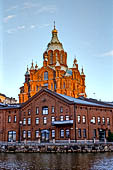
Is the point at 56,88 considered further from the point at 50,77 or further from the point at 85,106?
the point at 85,106

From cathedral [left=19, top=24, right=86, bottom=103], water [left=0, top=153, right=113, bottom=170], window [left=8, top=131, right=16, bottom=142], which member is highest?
cathedral [left=19, top=24, right=86, bottom=103]

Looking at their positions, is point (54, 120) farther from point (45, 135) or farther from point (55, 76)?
point (55, 76)

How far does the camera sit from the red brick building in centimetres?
5806

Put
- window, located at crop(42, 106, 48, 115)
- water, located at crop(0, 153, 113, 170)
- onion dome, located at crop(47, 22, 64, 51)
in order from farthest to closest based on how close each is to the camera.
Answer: onion dome, located at crop(47, 22, 64, 51) < window, located at crop(42, 106, 48, 115) < water, located at crop(0, 153, 113, 170)

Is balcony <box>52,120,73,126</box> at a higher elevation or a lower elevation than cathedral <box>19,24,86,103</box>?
lower

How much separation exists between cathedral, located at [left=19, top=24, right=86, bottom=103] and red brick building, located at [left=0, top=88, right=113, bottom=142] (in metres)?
39.9

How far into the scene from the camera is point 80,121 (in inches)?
2307

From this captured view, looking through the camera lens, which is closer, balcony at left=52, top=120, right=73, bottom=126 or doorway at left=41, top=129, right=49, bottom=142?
balcony at left=52, top=120, right=73, bottom=126

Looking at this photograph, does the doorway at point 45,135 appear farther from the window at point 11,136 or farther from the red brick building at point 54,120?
the window at point 11,136

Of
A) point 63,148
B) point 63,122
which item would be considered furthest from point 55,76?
point 63,148

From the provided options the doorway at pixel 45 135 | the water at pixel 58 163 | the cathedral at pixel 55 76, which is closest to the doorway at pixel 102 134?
the doorway at pixel 45 135

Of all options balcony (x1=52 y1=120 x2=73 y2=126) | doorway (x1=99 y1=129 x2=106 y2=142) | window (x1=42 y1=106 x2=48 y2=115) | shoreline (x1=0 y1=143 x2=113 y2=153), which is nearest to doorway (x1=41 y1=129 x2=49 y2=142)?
balcony (x1=52 y1=120 x2=73 y2=126)

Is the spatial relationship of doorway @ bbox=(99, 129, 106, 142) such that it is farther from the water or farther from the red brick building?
the water

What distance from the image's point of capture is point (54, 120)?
60250mm
